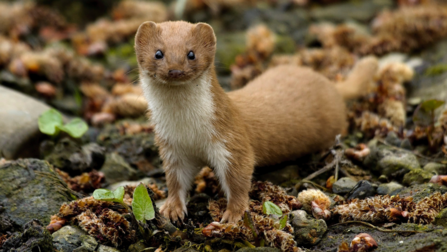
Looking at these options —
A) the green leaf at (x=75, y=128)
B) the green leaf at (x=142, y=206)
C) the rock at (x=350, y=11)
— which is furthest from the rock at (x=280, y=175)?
the rock at (x=350, y=11)

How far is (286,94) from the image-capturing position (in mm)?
5215

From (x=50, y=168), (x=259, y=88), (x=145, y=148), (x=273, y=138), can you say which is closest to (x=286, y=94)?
(x=259, y=88)

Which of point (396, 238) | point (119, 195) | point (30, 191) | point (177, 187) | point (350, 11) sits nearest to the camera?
point (396, 238)

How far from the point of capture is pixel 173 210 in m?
4.29

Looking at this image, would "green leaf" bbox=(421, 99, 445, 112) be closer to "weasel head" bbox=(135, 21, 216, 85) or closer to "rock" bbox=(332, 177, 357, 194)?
"rock" bbox=(332, 177, 357, 194)

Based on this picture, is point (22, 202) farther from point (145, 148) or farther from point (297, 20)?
point (297, 20)

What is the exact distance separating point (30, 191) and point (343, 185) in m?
2.82

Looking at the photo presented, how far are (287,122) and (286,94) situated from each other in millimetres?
390

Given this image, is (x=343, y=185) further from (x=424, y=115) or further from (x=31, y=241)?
(x=31, y=241)

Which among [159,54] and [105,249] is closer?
[105,249]

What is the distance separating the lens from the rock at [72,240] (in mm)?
3689

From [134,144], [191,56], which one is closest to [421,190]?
[191,56]

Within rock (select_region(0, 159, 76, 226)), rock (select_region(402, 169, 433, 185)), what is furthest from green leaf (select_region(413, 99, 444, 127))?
rock (select_region(0, 159, 76, 226))

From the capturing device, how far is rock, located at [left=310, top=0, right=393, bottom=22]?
28.6 feet
